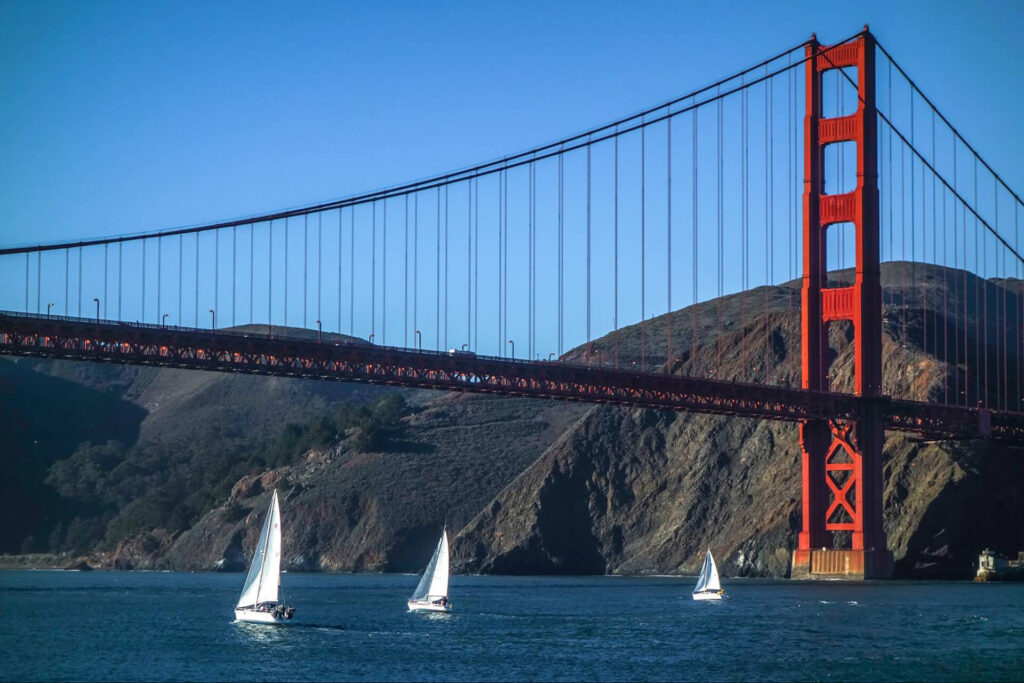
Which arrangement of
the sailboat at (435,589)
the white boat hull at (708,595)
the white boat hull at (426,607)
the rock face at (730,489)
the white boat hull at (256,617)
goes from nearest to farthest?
the white boat hull at (256,617), the white boat hull at (426,607), the sailboat at (435,589), the white boat hull at (708,595), the rock face at (730,489)

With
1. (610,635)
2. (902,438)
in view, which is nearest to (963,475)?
(902,438)

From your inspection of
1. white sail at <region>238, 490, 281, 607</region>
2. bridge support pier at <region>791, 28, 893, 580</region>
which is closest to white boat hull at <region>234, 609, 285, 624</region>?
white sail at <region>238, 490, 281, 607</region>

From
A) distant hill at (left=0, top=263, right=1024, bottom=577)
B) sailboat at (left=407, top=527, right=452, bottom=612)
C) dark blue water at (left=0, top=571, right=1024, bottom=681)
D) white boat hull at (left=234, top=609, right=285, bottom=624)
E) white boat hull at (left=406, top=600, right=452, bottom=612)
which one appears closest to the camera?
dark blue water at (left=0, top=571, right=1024, bottom=681)

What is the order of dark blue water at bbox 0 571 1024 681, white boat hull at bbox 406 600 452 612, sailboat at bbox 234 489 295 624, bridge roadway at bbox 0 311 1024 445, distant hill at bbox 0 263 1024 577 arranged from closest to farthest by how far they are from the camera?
dark blue water at bbox 0 571 1024 681, sailboat at bbox 234 489 295 624, white boat hull at bbox 406 600 452 612, bridge roadway at bbox 0 311 1024 445, distant hill at bbox 0 263 1024 577

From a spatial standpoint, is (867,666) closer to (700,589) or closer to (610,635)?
(610,635)

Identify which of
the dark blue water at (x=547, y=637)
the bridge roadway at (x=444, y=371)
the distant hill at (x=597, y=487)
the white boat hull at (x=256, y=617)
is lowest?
the dark blue water at (x=547, y=637)

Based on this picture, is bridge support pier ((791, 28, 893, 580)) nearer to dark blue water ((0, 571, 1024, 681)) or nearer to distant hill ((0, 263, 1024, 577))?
dark blue water ((0, 571, 1024, 681))

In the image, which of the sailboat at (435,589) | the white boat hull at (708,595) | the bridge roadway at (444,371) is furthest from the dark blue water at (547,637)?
the bridge roadway at (444,371)

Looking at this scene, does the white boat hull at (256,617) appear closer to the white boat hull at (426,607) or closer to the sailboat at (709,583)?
the white boat hull at (426,607)
